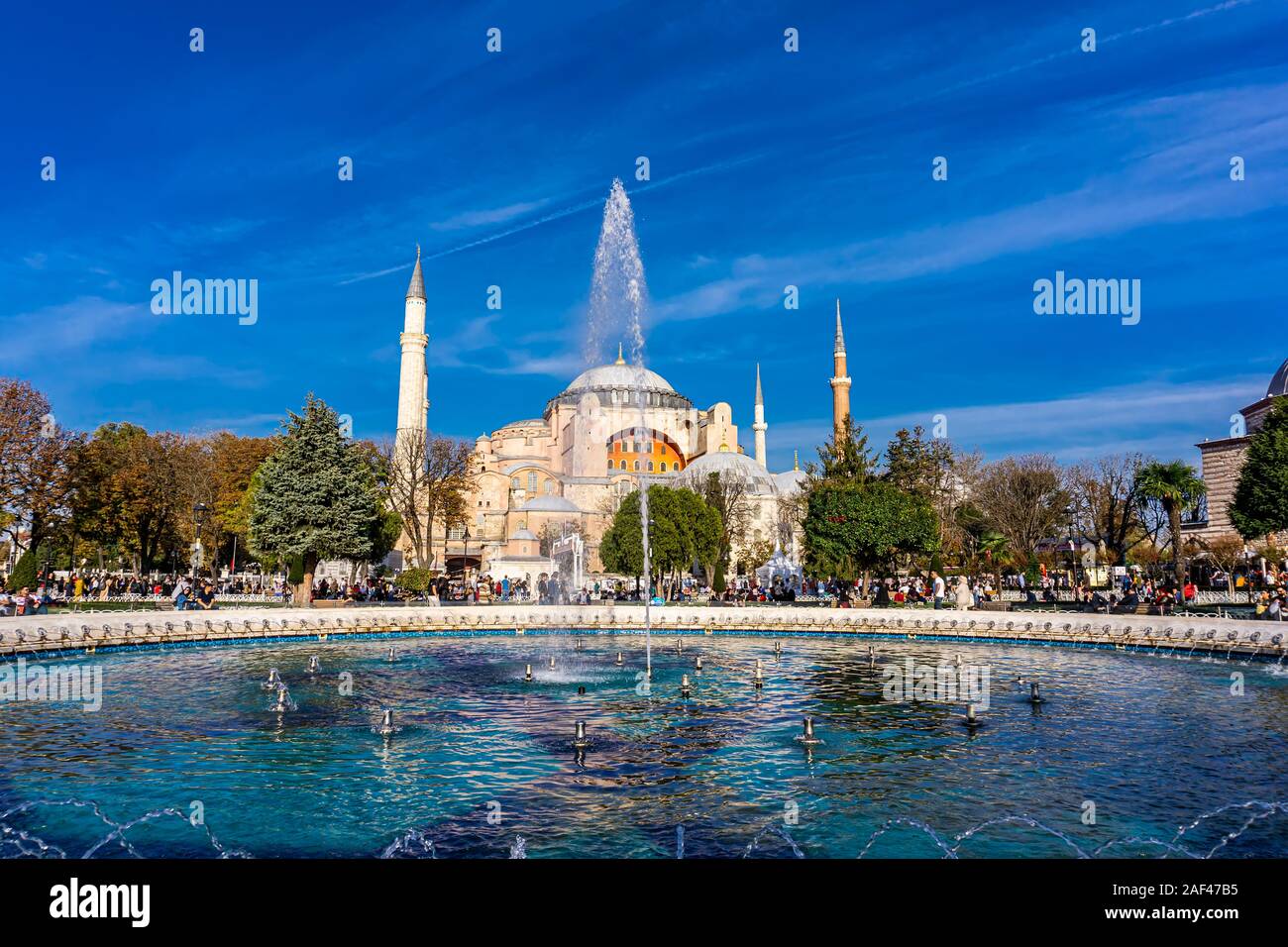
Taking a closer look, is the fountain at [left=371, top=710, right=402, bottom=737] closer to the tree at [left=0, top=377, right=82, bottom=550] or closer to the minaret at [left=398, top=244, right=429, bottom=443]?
the tree at [left=0, top=377, right=82, bottom=550]

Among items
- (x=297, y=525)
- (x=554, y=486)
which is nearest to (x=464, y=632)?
(x=297, y=525)

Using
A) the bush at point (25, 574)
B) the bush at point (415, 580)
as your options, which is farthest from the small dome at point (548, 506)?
the bush at point (25, 574)

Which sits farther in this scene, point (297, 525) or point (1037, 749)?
point (297, 525)

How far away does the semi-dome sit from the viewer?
6266 cm

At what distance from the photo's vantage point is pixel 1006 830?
6.72 meters

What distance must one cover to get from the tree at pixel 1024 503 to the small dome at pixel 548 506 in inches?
1114

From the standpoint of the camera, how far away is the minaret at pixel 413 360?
52.8 meters

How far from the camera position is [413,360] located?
5309 cm

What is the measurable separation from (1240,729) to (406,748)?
396 inches

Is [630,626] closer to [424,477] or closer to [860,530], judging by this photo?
[860,530]

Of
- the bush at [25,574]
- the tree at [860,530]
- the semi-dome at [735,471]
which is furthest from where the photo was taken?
the semi-dome at [735,471]

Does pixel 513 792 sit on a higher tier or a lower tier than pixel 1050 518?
lower

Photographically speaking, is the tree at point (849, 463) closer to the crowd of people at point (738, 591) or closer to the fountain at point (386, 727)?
the crowd of people at point (738, 591)
